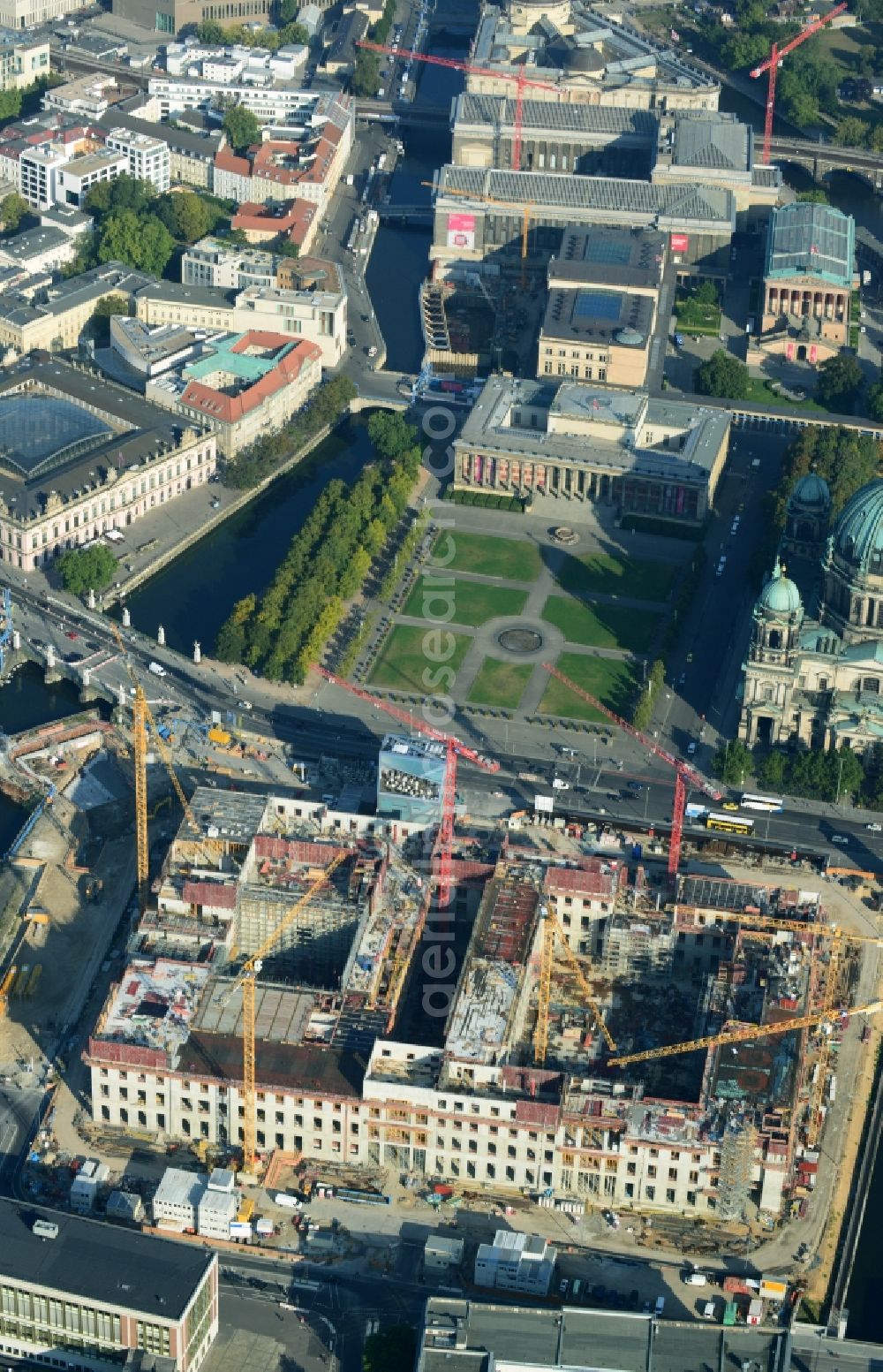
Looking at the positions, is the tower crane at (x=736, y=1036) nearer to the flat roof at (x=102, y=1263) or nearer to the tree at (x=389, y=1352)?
the tree at (x=389, y=1352)

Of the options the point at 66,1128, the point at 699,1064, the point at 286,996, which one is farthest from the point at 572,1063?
the point at 66,1128

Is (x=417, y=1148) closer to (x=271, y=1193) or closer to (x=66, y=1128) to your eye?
(x=271, y=1193)

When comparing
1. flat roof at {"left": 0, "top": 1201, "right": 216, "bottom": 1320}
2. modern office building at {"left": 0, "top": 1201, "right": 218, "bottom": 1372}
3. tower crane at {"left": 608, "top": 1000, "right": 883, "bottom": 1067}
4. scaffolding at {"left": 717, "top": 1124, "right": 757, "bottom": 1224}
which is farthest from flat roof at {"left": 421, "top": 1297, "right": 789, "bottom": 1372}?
tower crane at {"left": 608, "top": 1000, "right": 883, "bottom": 1067}

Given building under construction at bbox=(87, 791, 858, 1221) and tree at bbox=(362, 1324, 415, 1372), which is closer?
tree at bbox=(362, 1324, 415, 1372)

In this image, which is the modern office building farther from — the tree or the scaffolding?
the scaffolding

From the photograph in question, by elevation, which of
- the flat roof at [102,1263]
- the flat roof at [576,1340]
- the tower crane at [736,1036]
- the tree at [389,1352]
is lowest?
the tree at [389,1352]

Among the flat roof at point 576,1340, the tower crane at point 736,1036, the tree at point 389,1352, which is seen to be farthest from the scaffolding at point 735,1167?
the tree at point 389,1352
